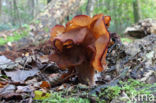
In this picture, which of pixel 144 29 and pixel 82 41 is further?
pixel 144 29

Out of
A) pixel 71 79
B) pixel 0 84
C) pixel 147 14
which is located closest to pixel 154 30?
pixel 71 79

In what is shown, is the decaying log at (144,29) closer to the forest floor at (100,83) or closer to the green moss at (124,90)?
the forest floor at (100,83)

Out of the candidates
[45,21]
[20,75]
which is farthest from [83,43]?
[45,21]

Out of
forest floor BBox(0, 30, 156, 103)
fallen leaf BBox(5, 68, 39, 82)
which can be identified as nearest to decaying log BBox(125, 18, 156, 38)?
forest floor BBox(0, 30, 156, 103)

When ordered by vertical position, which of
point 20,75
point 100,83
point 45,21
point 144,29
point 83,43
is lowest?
point 100,83

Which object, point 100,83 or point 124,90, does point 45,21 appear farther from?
point 124,90

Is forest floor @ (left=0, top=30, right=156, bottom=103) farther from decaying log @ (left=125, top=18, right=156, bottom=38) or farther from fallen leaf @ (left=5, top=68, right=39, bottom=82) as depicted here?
decaying log @ (left=125, top=18, right=156, bottom=38)
